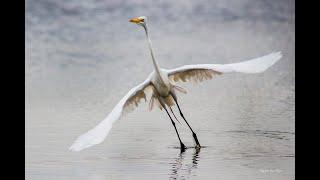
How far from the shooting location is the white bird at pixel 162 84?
9.71 feet

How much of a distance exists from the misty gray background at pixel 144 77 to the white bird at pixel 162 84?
42 millimetres

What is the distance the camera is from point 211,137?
3.06m

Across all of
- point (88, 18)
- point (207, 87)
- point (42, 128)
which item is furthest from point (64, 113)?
point (207, 87)

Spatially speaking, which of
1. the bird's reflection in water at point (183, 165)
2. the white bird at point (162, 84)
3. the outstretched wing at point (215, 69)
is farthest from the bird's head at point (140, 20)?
the bird's reflection in water at point (183, 165)

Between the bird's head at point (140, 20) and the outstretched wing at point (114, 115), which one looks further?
the bird's head at point (140, 20)

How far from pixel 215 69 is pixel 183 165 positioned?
0.58 m

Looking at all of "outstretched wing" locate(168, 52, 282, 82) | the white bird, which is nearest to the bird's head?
the white bird

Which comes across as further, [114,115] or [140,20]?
[140,20]

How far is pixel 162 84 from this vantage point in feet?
9.81

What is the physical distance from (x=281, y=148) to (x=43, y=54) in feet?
4.94

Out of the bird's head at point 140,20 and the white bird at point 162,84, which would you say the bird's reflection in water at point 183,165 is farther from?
the bird's head at point 140,20

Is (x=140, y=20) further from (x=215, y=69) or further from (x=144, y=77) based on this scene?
(x=215, y=69)

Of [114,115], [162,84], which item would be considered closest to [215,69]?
[162,84]

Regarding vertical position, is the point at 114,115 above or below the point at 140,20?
below
